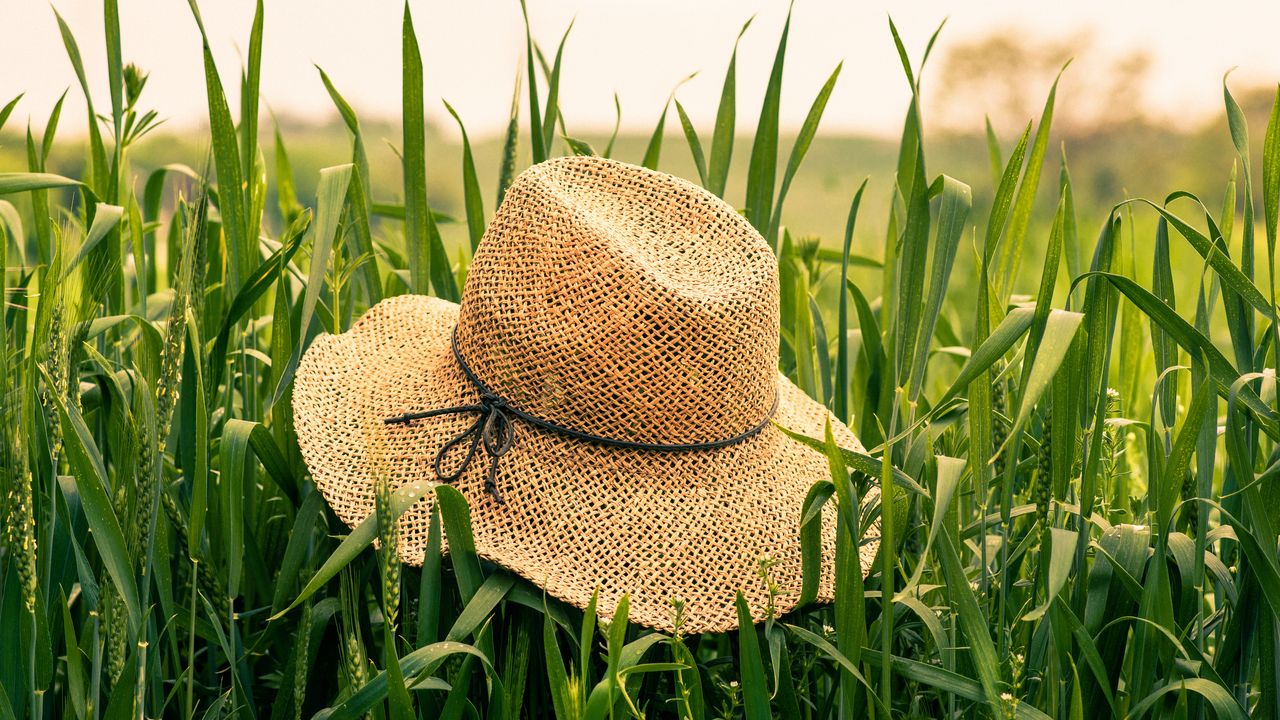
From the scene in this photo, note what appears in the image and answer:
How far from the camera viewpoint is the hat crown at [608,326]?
122 cm

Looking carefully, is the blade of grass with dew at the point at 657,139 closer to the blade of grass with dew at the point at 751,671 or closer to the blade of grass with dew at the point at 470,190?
the blade of grass with dew at the point at 470,190

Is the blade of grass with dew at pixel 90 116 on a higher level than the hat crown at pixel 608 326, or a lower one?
higher

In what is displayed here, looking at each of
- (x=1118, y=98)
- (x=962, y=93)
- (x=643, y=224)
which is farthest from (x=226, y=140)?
(x=1118, y=98)

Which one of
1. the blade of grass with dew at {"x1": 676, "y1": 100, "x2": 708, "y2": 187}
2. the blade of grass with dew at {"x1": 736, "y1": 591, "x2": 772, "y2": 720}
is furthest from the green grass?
the blade of grass with dew at {"x1": 676, "y1": 100, "x2": 708, "y2": 187}

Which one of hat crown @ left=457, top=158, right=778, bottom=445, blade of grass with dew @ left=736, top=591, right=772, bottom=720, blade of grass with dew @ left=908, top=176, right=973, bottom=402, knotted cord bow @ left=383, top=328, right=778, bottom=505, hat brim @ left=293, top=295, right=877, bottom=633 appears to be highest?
blade of grass with dew @ left=908, top=176, right=973, bottom=402

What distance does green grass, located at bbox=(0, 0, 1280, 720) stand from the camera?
972mm

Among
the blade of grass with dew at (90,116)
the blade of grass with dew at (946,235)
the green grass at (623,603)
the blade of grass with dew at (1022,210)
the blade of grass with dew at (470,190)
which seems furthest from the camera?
the blade of grass with dew at (470,190)

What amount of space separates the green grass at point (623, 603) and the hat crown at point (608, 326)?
0.20 meters

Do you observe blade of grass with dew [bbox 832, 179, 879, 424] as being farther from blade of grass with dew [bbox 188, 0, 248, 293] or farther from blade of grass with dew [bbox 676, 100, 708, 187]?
blade of grass with dew [bbox 188, 0, 248, 293]

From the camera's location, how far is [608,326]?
121 cm

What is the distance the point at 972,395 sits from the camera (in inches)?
43.2

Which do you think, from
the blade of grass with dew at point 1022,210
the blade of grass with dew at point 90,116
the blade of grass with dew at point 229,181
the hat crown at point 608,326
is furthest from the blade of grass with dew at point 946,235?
the blade of grass with dew at point 90,116

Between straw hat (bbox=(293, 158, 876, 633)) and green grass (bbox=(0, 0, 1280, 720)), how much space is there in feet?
0.23

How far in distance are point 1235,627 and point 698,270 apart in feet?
2.47
